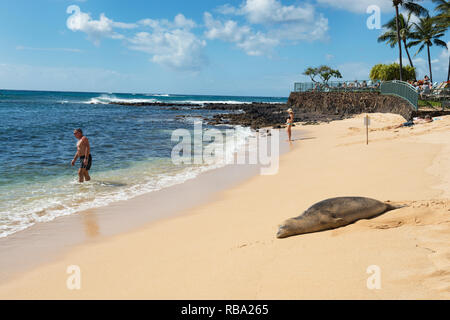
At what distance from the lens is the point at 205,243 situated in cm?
483

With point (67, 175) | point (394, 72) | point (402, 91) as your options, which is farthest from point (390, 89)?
point (67, 175)

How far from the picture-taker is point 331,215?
475 cm

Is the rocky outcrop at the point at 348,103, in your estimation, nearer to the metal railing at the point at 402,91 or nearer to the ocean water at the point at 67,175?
the metal railing at the point at 402,91

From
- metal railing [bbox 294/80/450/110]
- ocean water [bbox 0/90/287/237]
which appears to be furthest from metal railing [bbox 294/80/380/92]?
ocean water [bbox 0/90/287/237]

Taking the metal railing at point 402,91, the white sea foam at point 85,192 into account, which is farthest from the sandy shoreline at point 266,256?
the metal railing at point 402,91

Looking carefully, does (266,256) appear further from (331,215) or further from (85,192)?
(85,192)

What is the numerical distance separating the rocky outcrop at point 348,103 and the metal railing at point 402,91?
0.32 meters

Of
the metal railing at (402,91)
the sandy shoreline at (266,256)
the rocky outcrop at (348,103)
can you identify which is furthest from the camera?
the rocky outcrop at (348,103)

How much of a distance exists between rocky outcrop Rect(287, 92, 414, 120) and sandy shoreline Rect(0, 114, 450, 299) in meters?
16.0

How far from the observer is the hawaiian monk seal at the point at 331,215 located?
4648 millimetres

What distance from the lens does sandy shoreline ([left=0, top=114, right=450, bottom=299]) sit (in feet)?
10.6
